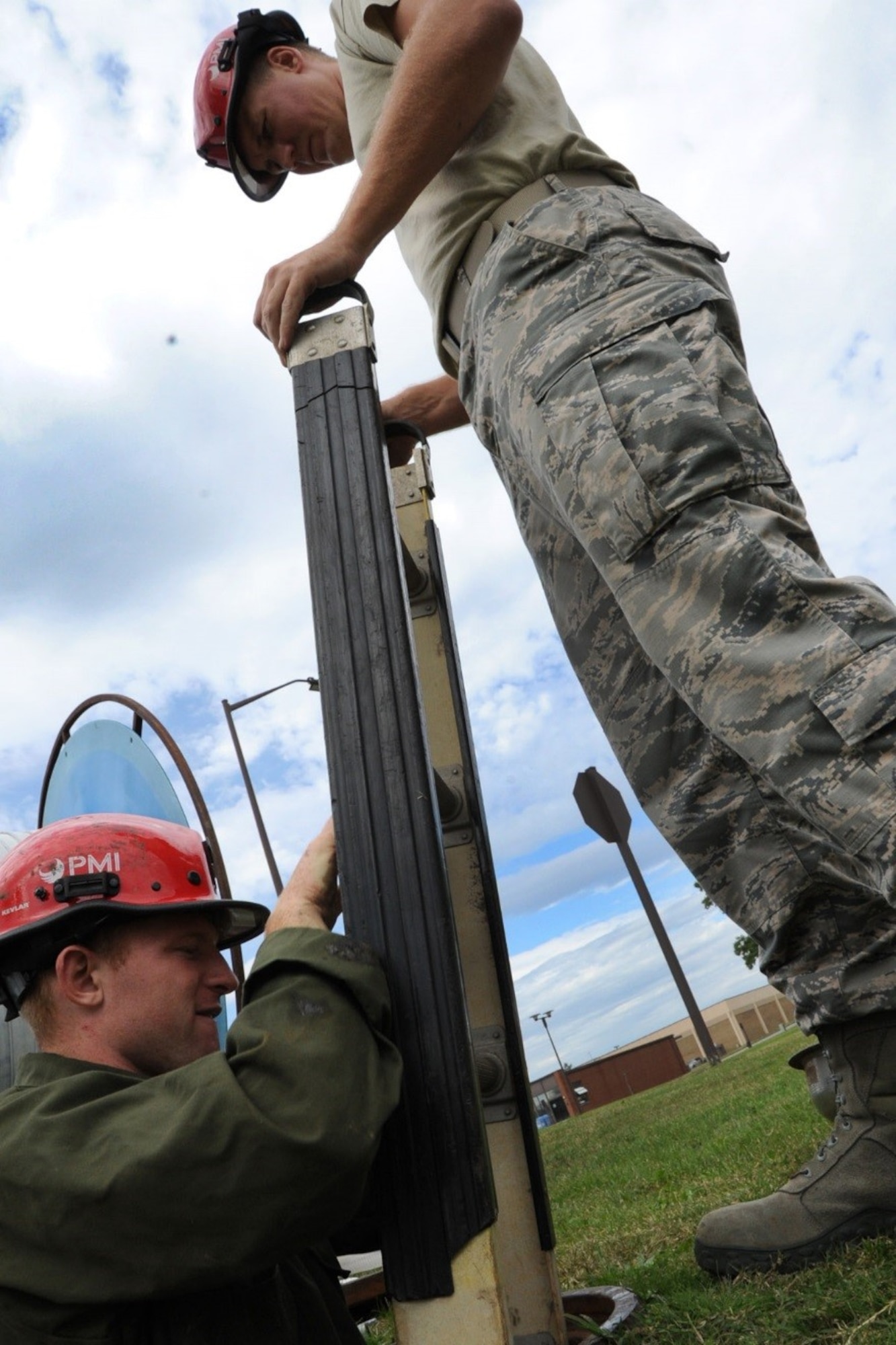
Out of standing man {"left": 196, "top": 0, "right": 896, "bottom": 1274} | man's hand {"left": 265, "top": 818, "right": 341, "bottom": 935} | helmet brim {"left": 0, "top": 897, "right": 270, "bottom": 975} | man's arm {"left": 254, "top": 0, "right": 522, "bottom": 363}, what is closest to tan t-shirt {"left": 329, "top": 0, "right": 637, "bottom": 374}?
standing man {"left": 196, "top": 0, "right": 896, "bottom": 1274}

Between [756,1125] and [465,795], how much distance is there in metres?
3.33

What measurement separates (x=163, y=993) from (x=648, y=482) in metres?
1.10

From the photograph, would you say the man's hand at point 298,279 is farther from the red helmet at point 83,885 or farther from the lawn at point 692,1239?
the lawn at point 692,1239

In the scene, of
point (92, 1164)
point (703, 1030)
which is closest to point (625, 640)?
point (92, 1164)

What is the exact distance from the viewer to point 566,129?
2.28m

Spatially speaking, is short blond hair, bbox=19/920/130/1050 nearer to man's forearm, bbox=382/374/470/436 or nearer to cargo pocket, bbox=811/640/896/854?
cargo pocket, bbox=811/640/896/854

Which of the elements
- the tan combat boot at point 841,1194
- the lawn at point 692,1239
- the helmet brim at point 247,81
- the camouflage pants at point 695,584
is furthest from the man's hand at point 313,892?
the helmet brim at point 247,81

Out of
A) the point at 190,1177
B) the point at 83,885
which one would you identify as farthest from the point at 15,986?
the point at 190,1177

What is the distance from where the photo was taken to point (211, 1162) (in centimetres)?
125

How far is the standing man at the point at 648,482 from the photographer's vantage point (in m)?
1.51

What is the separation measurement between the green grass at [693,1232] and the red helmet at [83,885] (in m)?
1.07

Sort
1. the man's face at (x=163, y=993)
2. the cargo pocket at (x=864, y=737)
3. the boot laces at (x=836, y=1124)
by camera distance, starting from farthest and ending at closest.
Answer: the boot laces at (x=836, y=1124), the man's face at (x=163, y=993), the cargo pocket at (x=864, y=737)

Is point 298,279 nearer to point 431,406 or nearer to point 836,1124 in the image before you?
point 431,406

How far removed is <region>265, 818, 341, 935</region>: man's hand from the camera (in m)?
1.57
